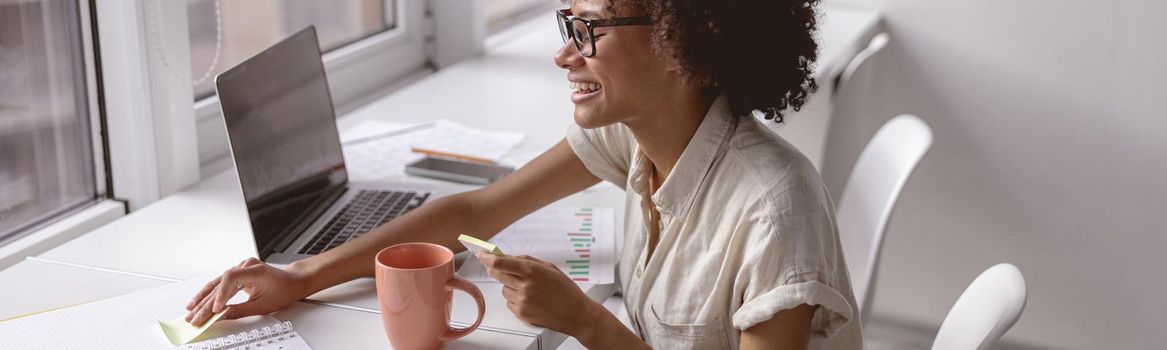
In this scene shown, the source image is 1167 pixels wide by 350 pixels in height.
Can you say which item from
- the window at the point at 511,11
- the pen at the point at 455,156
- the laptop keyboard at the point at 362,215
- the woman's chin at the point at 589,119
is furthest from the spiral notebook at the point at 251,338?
the window at the point at 511,11

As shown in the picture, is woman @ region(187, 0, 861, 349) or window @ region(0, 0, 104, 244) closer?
woman @ region(187, 0, 861, 349)

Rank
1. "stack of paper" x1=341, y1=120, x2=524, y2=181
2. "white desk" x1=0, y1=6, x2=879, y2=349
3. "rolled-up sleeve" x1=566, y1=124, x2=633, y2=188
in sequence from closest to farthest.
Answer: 1. "white desk" x1=0, y1=6, x2=879, y2=349
2. "rolled-up sleeve" x1=566, y1=124, x2=633, y2=188
3. "stack of paper" x1=341, y1=120, x2=524, y2=181

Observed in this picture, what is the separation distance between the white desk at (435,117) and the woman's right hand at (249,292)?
0.16 feet

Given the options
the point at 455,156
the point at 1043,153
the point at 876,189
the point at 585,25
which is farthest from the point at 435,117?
the point at 1043,153

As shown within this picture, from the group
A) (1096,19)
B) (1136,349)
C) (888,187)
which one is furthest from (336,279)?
(1136,349)

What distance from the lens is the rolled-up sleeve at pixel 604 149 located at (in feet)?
4.53

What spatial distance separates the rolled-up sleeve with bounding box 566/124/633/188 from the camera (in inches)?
54.3

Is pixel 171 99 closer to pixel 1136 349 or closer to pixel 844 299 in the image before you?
pixel 844 299

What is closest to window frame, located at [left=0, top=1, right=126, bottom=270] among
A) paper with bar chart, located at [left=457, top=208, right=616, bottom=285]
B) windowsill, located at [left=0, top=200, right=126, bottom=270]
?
windowsill, located at [left=0, top=200, right=126, bottom=270]

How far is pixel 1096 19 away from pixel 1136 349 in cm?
84

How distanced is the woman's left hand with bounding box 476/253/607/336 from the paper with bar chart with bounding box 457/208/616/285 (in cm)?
15

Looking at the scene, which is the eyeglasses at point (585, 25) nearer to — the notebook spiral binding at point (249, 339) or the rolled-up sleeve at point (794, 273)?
the rolled-up sleeve at point (794, 273)

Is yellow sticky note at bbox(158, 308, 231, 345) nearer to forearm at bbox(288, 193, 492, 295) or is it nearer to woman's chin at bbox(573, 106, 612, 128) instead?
forearm at bbox(288, 193, 492, 295)

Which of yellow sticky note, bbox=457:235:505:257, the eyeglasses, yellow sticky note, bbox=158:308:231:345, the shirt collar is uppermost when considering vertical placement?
the eyeglasses
